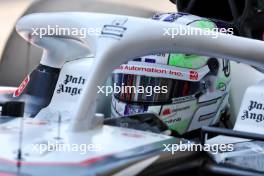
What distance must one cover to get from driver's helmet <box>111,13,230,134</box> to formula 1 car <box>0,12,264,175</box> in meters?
0.30

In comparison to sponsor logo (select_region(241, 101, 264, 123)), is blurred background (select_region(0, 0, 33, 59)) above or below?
above

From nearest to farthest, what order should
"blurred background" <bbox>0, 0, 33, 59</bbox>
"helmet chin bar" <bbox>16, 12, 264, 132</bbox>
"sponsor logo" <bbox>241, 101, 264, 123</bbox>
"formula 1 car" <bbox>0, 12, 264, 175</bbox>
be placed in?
1. "formula 1 car" <bbox>0, 12, 264, 175</bbox>
2. "helmet chin bar" <bbox>16, 12, 264, 132</bbox>
3. "sponsor logo" <bbox>241, 101, 264, 123</bbox>
4. "blurred background" <bbox>0, 0, 33, 59</bbox>

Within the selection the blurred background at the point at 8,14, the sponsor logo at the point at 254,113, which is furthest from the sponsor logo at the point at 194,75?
the blurred background at the point at 8,14

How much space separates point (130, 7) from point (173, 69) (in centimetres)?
130

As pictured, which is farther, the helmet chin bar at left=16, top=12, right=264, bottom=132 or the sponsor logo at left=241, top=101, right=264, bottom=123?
the sponsor logo at left=241, top=101, right=264, bottom=123

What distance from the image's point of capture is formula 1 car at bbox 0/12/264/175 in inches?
25.5

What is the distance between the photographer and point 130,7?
2.48m

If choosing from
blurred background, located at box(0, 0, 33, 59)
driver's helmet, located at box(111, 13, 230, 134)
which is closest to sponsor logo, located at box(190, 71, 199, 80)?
driver's helmet, located at box(111, 13, 230, 134)

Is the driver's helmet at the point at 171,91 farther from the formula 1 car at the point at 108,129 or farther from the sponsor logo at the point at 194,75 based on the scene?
the formula 1 car at the point at 108,129

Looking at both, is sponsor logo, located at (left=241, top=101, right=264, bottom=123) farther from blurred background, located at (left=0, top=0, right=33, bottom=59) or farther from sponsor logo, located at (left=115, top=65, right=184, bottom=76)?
blurred background, located at (left=0, top=0, right=33, bottom=59)

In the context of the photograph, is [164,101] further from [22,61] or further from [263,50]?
[22,61]

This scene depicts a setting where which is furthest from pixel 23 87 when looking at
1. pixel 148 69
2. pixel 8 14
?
pixel 8 14

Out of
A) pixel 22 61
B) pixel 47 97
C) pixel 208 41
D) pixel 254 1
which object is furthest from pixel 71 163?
pixel 22 61

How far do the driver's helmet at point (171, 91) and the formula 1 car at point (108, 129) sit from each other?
296 mm
